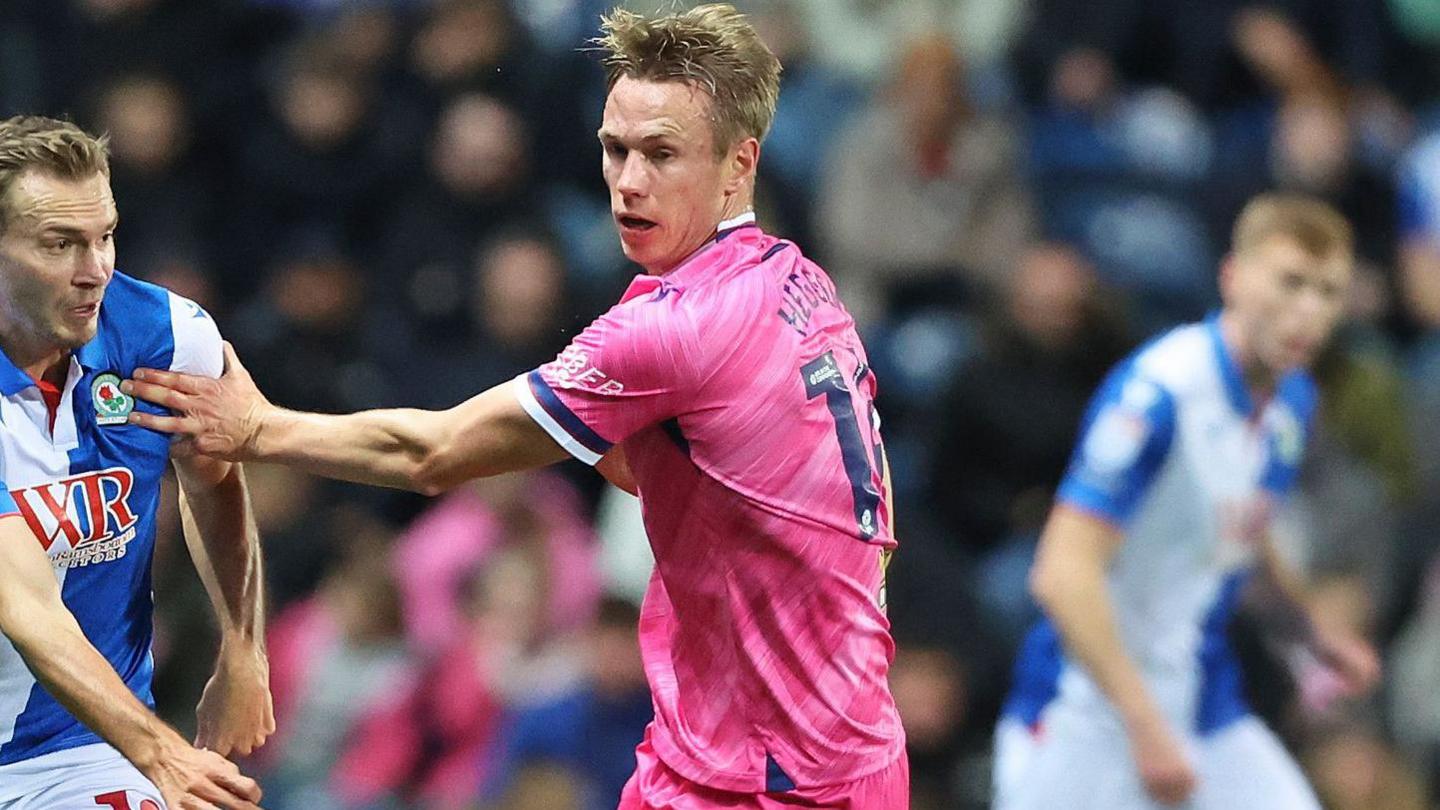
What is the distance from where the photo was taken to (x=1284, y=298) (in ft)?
22.2

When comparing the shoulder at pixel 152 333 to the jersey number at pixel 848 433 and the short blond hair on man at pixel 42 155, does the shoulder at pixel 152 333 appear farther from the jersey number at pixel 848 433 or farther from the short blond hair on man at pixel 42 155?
the jersey number at pixel 848 433

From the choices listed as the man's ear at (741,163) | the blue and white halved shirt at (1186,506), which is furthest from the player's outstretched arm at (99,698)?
the blue and white halved shirt at (1186,506)

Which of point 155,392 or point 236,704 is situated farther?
point 236,704

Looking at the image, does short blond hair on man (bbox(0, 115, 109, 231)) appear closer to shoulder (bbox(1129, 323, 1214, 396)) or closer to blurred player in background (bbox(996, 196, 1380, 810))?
blurred player in background (bbox(996, 196, 1380, 810))

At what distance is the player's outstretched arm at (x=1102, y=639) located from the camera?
21.3 ft

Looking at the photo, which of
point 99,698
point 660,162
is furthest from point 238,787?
point 660,162

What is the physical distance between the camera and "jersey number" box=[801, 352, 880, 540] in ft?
15.9

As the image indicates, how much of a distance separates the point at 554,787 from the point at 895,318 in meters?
2.72

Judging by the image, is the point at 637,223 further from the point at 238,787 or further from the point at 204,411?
the point at 238,787

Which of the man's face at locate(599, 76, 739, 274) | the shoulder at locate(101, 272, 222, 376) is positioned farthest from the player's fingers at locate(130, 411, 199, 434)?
the man's face at locate(599, 76, 739, 274)

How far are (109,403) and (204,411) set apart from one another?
25 cm

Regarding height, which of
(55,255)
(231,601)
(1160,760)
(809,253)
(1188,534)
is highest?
(55,255)

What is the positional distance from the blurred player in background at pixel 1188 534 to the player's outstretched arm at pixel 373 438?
2.37m

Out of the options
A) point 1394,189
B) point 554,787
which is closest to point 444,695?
point 554,787
